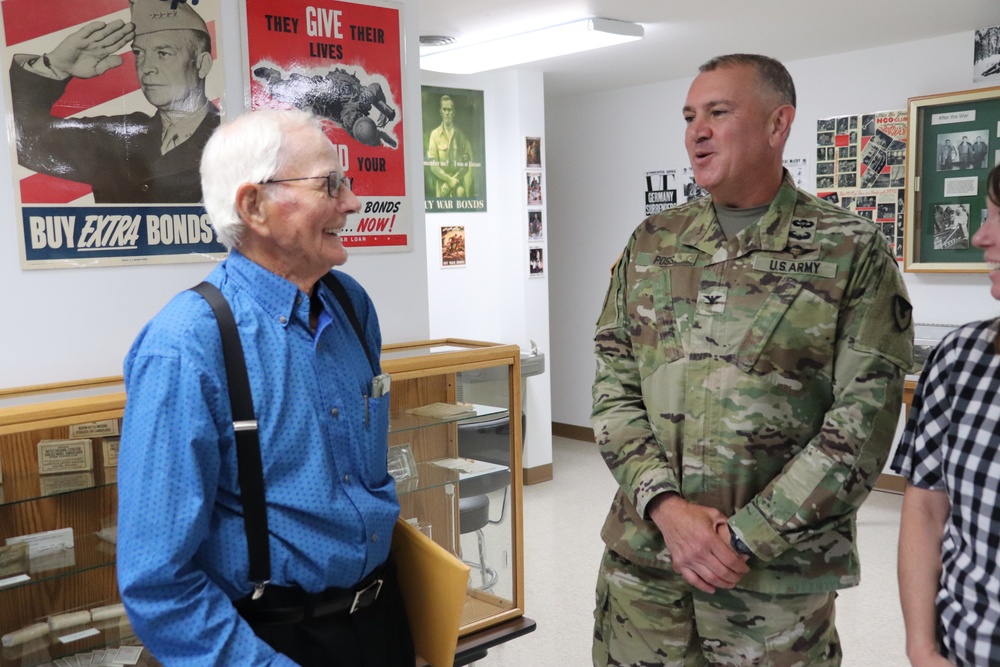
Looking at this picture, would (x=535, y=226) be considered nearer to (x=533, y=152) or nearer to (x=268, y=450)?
(x=533, y=152)

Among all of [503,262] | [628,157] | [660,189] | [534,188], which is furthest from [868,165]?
[503,262]

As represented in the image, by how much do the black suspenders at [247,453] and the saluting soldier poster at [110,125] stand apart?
0.93m

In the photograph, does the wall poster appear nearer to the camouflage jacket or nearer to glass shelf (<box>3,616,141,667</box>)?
the camouflage jacket

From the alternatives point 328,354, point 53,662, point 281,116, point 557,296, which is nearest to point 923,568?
point 328,354

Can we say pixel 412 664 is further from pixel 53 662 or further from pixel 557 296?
pixel 557 296

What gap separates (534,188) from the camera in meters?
5.86

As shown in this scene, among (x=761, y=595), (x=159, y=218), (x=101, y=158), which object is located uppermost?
(x=101, y=158)

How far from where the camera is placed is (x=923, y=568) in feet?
4.43

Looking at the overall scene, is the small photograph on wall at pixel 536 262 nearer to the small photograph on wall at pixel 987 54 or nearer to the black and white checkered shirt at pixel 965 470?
the small photograph on wall at pixel 987 54

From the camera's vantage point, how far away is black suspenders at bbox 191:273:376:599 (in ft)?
4.37

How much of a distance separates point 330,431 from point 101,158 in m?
1.10

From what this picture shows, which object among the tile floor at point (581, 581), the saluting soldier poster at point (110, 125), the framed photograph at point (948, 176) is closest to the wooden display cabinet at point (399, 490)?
the saluting soldier poster at point (110, 125)

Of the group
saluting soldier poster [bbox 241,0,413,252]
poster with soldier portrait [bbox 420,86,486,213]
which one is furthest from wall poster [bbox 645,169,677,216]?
saluting soldier poster [bbox 241,0,413,252]

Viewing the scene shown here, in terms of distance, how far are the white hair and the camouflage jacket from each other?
85 cm
